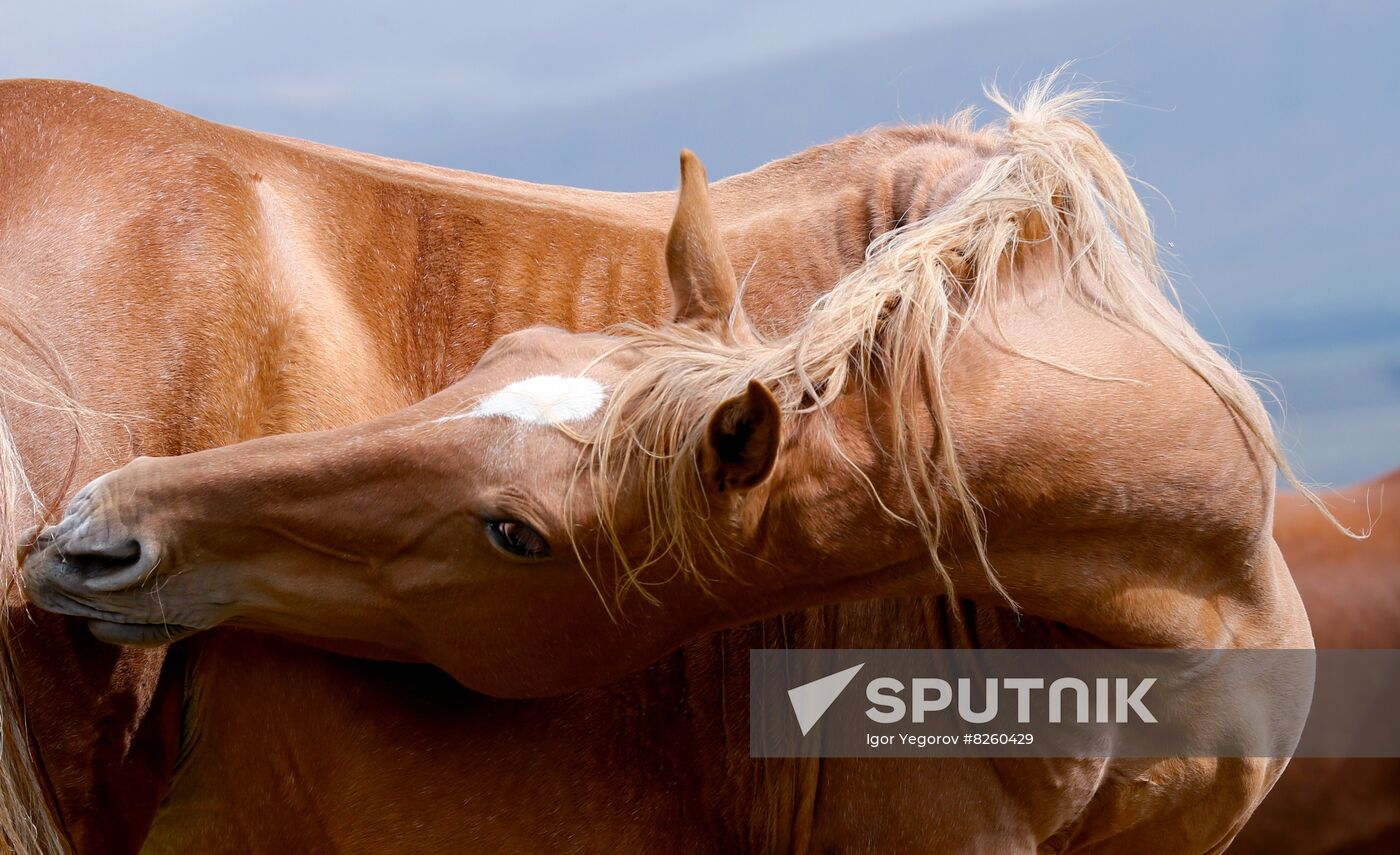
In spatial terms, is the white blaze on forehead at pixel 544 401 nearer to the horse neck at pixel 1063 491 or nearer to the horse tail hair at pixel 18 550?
the horse neck at pixel 1063 491

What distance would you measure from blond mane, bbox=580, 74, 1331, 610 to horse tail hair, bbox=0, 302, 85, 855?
2.84 ft

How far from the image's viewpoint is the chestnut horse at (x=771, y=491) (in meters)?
1.90

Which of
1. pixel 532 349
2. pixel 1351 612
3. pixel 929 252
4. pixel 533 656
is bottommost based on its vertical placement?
pixel 1351 612

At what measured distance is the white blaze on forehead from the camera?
1.92m

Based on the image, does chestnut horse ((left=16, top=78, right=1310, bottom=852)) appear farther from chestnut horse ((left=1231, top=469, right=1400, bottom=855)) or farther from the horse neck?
chestnut horse ((left=1231, top=469, right=1400, bottom=855))

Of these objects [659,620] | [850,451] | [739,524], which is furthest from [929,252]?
[659,620]

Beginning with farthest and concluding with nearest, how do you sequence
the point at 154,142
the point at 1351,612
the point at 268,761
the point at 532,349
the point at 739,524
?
1. the point at 1351,612
2. the point at 154,142
3. the point at 268,761
4. the point at 532,349
5. the point at 739,524

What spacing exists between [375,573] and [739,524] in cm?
57

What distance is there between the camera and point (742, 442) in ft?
6.04

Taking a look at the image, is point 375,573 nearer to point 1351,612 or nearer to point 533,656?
point 533,656

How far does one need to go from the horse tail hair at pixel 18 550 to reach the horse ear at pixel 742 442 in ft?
3.34

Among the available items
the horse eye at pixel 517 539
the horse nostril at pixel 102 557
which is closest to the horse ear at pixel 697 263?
the horse eye at pixel 517 539

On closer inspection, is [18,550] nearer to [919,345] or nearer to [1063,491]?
[919,345]

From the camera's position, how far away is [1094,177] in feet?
7.86
